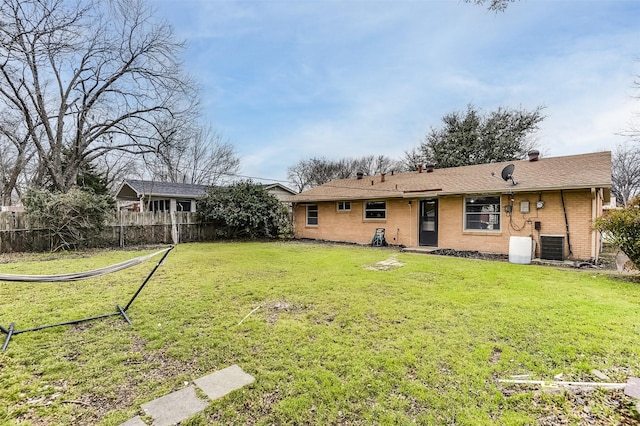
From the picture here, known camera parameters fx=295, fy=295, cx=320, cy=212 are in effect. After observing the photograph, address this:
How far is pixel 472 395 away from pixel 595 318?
118 inches

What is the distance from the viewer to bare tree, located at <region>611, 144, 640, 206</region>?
941 inches

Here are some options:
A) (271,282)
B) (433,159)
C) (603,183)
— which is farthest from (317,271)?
(433,159)

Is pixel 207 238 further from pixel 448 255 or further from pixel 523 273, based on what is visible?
pixel 523 273

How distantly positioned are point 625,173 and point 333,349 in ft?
110

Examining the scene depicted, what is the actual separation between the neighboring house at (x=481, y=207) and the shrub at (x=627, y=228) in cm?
126

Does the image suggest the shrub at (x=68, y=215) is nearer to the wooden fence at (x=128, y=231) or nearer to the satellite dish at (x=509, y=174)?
the wooden fence at (x=128, y=231)

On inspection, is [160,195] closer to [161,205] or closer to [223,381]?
[161,205]

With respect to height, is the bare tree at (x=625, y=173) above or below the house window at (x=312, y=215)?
above

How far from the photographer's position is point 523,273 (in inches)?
279

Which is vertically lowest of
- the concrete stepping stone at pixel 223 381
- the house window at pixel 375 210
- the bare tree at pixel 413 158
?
the concrete stepping stone at pixel 223 381

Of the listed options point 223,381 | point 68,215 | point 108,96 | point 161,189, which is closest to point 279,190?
point 161,189

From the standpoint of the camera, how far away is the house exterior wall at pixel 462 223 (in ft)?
28.5

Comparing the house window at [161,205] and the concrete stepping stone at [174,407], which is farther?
the house window at [161,205]

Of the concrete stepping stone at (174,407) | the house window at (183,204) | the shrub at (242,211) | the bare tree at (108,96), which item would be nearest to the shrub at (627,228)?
the concrete stepping stone at (174,407)
